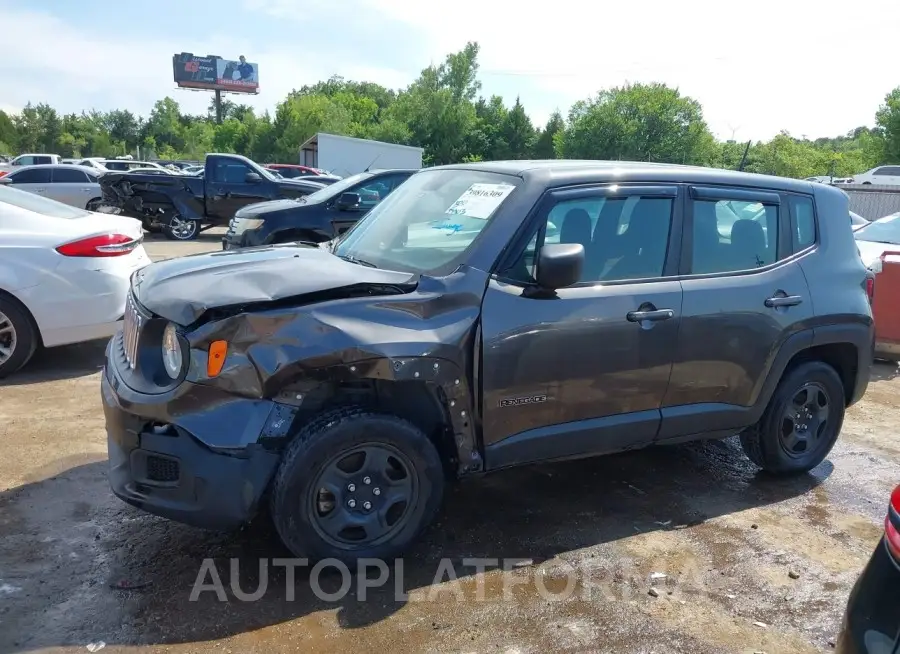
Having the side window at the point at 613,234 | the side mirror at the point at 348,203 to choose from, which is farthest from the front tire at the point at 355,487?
the side mirror at the point at 348,203

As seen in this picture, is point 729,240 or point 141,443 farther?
point 729,240

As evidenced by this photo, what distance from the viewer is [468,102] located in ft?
201

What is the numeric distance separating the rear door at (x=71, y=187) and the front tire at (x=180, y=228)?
342 cm

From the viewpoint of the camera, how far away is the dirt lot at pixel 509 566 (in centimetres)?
287

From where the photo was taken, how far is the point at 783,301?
13.5 feet

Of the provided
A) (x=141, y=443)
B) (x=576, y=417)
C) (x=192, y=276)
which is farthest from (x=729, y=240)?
(x=141, y=443)

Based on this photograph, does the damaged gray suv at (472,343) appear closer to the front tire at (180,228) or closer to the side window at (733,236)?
the side window at (733,236)

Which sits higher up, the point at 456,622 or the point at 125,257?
the point at 125,257

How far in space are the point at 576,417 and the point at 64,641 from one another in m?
2.39

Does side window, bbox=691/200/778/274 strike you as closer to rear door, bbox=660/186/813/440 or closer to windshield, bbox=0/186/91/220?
rear door, bbox=660/186/813/440

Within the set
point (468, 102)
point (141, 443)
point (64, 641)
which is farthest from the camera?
point (468, 102)

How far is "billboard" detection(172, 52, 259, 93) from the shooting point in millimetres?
82375

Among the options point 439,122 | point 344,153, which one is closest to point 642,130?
point 439,122

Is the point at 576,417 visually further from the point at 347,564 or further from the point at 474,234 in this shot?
the point at 347,564
